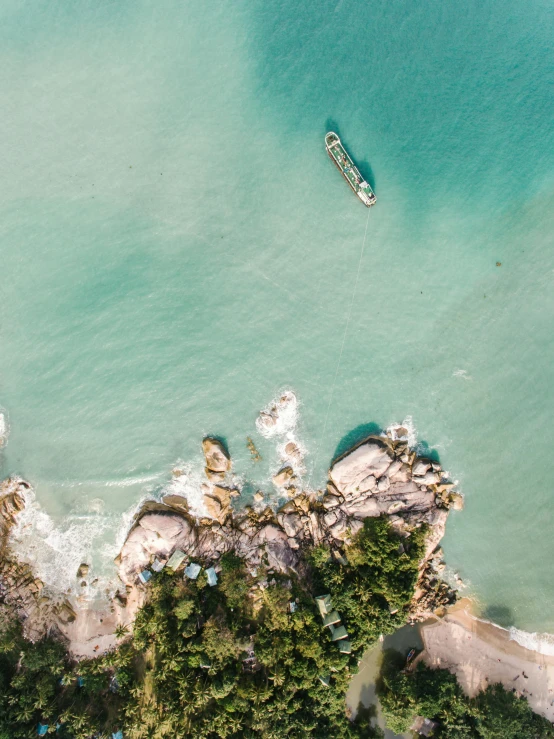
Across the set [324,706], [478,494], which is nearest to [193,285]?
[478,494]

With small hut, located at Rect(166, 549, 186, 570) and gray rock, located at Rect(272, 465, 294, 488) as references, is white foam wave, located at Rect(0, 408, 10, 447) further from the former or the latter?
gray rock, located at Rect(272, 465, 294, 488)

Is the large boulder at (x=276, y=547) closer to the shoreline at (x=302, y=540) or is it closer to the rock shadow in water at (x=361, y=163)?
the shoreline at (x=302, y=540)

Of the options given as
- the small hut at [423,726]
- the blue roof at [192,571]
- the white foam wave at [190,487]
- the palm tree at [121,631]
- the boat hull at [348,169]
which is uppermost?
the boat hull at [348,169]

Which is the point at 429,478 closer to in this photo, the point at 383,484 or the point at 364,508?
the point at 383,484

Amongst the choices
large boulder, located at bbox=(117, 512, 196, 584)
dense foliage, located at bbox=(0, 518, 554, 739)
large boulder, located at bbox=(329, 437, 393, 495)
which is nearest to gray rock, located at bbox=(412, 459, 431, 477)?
large boulder, located at bbox=(329, 437, 393, 495)

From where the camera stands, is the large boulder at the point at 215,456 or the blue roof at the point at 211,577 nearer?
the blue roof at the point at 211,577

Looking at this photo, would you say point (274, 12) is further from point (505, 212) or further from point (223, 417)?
point (223, 417)

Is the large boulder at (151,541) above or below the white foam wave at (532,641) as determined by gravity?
above

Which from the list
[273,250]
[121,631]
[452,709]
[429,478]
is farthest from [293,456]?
[452,709]

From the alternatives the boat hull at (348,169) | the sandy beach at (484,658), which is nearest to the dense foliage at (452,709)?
the sandy beach at (484,658)
